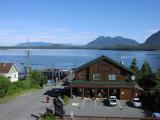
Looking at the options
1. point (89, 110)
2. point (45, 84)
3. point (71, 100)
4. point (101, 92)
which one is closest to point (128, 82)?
point (101, 92)

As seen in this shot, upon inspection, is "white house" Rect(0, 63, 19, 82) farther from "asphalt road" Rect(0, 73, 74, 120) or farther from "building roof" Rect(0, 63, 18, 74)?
"asphalt road" Rect(0, 73, 74, 120)

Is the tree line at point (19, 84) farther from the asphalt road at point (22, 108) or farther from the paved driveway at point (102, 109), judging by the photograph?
the paved driveway at point (102, 109)

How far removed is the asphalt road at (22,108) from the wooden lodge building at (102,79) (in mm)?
6515

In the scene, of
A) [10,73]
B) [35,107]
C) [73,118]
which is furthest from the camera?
[10,73]

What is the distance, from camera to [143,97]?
5088 cm

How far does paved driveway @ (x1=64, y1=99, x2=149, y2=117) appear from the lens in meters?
42.2

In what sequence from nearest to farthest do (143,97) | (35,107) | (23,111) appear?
(23,111) → (35,107) → (143,97)

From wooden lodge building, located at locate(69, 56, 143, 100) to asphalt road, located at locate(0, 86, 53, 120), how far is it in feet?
21.4

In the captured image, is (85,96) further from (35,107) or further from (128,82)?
(35,107)

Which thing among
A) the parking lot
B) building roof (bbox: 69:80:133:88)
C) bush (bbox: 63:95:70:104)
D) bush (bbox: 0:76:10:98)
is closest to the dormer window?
building roof (bbox: 69:80:133:88)

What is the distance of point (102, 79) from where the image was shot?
58.3 meters

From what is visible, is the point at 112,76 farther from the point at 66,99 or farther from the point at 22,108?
the point at 22,108

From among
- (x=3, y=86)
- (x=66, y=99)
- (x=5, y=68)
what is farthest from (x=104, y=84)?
(x=5, y=68)

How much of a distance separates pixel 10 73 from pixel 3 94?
88.8 feet
